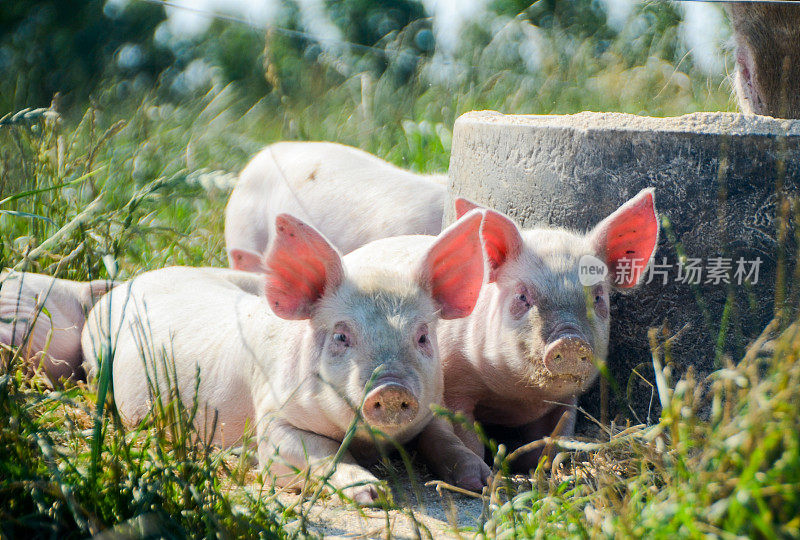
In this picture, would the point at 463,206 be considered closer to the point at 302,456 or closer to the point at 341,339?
the point at 341,339

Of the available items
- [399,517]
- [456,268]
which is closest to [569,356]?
[456,268]

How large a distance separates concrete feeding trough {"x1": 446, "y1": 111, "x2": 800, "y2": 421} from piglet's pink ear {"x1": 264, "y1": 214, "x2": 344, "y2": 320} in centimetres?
91

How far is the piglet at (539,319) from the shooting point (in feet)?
10.0

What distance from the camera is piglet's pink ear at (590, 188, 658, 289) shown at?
3.12m

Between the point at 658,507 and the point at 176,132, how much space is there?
587 centimetres

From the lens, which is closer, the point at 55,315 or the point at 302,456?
the point at 302,456

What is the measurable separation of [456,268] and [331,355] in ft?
1.74

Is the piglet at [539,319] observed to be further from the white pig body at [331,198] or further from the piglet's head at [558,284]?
the white pig body at [331,198]

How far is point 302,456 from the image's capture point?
2.98 metres

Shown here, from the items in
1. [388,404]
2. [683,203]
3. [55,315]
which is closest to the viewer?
[388,404]

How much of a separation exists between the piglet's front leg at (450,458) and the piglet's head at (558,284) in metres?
0.32

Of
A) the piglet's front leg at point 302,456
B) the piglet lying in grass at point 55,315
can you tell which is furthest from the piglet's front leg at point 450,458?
the piglet lying in grass at point 55,315

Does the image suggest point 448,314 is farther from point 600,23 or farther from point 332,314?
point 600,23

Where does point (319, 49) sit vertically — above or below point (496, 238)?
below
